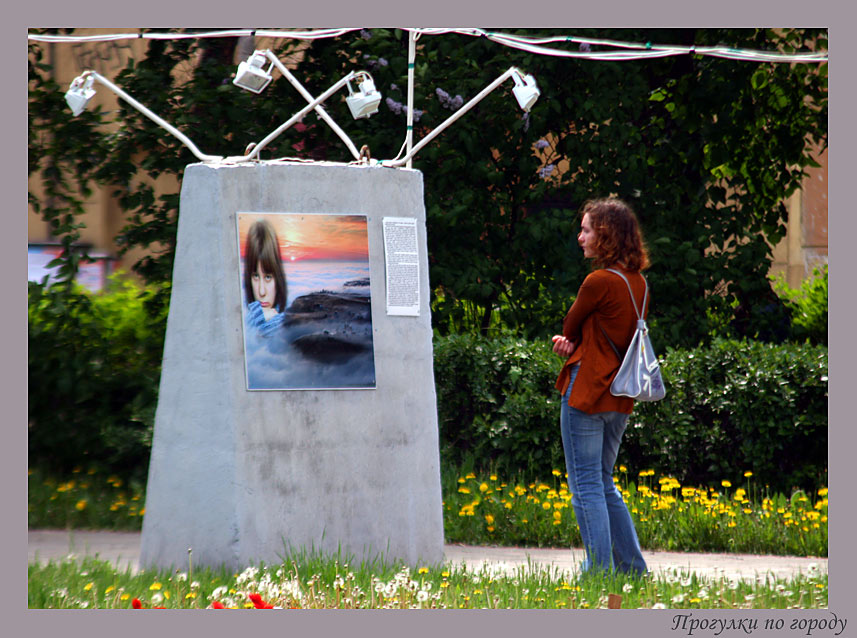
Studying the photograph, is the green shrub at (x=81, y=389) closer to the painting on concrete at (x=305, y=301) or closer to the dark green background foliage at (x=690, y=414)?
the dark green background foliage at (x=690, y=414)

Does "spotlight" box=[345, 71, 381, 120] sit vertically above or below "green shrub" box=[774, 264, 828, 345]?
above

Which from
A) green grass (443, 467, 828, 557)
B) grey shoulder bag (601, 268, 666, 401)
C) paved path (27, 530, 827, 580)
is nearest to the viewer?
grey shoulder bag (601, 268, 666, 401)

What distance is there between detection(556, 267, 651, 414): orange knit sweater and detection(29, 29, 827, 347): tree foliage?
11.7 ft

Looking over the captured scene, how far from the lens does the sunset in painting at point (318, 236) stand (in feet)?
18.1

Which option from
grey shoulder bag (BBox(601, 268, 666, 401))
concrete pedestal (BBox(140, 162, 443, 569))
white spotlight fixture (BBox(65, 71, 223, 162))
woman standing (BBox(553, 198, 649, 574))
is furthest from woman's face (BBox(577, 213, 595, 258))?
white spotlight fixture (BBox(65, 71, 223, 162))

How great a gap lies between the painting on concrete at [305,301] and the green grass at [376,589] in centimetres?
99

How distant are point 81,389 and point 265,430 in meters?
2.94

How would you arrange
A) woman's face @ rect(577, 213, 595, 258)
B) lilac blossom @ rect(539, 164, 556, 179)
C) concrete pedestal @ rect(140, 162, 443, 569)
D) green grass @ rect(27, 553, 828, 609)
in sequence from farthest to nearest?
lilac blossom @ rect(539, 164, 556, 179)
concrete pedestal @ rect(140, 162, 443, 569)
woman's face @ rect(577, 213, 595, 258)
green grass @ rect(27, 553, 828, 609)

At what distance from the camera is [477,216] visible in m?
8.94

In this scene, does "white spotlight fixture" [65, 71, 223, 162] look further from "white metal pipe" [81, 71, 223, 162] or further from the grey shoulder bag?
the grey shoulder bag

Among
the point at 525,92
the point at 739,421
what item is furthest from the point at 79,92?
the point at 739,421

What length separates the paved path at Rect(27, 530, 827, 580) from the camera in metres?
5.80

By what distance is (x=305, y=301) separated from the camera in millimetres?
5523

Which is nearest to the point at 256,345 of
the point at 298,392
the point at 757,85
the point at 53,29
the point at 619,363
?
the point at 298,392
